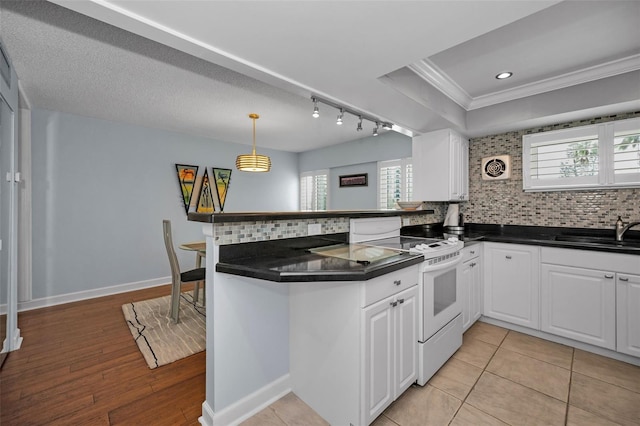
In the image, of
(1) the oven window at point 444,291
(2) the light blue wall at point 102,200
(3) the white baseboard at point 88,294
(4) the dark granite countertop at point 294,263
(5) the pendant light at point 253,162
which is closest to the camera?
(4) the dark granite countertop at point 294,263

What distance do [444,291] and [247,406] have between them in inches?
62.3

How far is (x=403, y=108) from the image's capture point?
251 cm

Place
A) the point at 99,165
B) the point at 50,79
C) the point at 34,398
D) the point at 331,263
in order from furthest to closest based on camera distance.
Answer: the point at 99,165, the point at 50,79, the point at 34,398, the point at 331,263

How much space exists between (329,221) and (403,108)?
132cm

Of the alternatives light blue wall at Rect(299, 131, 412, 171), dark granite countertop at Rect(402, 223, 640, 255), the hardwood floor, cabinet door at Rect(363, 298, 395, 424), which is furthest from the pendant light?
cabinet door at Rect(363, 298, 395, 424)

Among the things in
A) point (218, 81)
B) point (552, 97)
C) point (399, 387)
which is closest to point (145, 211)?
point (218, 81)

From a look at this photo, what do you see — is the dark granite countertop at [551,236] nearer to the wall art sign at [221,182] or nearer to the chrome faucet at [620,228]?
the chrome faucet at [620,228]

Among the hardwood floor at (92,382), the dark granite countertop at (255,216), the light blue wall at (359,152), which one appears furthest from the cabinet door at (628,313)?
the hardwood floor at (92,382)

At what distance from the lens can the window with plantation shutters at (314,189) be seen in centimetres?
614

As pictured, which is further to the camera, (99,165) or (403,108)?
(99,165)

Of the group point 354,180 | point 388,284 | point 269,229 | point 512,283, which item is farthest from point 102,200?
point 512,283

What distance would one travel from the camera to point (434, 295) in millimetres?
1980

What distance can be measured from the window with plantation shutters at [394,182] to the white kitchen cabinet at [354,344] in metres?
3.09

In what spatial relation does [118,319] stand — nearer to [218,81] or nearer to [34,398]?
[34,398]
